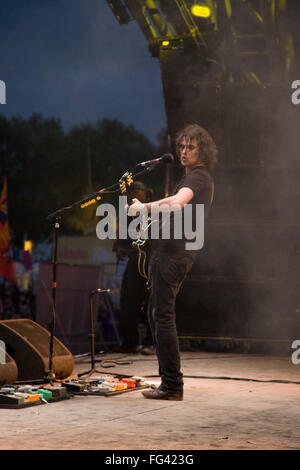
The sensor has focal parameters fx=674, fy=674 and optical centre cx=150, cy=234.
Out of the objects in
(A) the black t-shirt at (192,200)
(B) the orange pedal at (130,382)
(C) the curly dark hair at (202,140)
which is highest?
(C) the curly dark hair at (202,140)

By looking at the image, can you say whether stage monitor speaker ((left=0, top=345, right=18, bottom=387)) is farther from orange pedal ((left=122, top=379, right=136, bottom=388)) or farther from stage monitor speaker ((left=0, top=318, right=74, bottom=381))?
orange pedal ((left=122, top=379, right=136, bottom=388))

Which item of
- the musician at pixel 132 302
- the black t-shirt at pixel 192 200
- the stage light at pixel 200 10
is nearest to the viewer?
the black t-shirt at pixel 192 200

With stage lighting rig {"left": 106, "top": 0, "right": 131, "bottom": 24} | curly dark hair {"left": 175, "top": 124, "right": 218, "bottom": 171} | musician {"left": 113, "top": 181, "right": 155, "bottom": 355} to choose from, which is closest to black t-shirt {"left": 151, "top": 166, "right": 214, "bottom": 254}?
curly dark hair {"left": 175, "top": 124, "right": 218, "bottom": 171}

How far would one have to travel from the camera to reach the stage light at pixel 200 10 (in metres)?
7.58

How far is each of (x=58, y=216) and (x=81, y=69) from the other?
54792mm

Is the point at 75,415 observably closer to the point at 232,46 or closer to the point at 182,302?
the point at 182,302

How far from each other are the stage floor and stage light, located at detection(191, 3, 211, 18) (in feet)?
13.6

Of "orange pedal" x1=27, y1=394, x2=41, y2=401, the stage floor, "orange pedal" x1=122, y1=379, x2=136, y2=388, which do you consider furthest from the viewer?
"orange pedal" x1=122, y1=379, x2=136, y2=388

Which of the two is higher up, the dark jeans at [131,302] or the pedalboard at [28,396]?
the dark jeans at [131,302]

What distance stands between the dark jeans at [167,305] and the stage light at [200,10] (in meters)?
4.07

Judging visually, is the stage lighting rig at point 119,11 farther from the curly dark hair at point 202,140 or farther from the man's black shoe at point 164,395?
the man's black shoe at point 164,395

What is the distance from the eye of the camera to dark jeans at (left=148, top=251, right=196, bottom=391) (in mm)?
4441

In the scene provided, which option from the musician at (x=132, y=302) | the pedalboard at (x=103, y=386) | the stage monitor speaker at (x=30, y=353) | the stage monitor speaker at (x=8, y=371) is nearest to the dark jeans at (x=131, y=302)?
the musician at (x=132, y=302)
